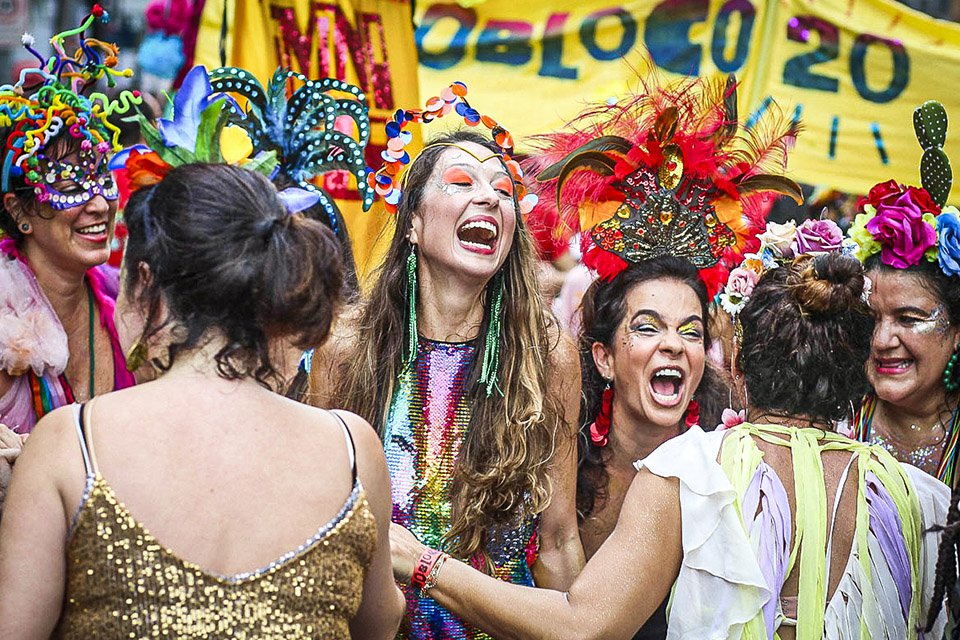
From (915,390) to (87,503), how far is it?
3091mm

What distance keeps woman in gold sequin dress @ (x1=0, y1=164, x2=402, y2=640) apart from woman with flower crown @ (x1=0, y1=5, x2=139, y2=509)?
5.52 ft

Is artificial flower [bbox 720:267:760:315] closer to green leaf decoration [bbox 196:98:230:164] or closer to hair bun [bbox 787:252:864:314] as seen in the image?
hair bun [bbox 787:252:864:314]

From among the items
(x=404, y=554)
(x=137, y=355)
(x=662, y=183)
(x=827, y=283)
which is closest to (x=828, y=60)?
(x=662, y=183)

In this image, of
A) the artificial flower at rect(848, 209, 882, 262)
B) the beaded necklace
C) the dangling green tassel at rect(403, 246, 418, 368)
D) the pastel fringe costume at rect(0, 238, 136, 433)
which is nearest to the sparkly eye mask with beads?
the pastel fringe costume at rect(0, 238, 136, 433)

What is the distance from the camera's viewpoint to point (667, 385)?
13.3ft

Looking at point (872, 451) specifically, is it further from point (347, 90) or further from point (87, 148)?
point (87, 148)

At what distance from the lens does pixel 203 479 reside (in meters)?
2.01

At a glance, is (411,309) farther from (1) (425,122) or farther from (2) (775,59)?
(2) (775,59)

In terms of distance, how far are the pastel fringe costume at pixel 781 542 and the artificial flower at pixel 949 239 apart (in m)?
1.32

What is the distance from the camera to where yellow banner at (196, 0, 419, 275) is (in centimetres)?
601

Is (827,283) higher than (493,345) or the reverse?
higher

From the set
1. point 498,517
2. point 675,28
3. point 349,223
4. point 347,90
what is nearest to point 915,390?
point 498,517

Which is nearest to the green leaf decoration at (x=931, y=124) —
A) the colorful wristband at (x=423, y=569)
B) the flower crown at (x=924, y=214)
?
the flower crown at (x=924, y=214)

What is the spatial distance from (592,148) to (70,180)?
1.75m
